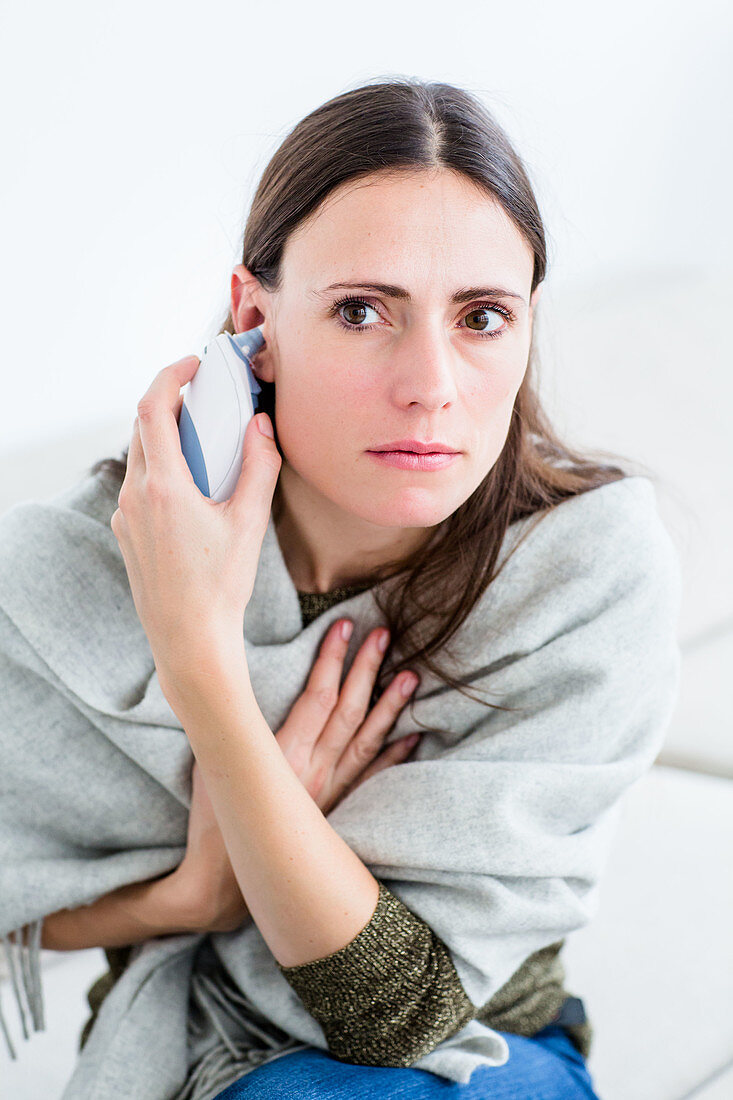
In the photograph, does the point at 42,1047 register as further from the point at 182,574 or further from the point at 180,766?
the point at 182,574

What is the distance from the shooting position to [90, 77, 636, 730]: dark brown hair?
89cm

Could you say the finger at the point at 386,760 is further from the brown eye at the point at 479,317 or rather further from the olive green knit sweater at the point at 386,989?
the brown eye at the point at 479,317

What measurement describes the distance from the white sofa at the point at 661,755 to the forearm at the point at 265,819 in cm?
64

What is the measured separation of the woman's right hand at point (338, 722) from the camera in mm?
1059

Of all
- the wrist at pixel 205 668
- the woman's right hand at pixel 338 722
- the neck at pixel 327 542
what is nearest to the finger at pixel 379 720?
the woman's right hand at pixel 338 722

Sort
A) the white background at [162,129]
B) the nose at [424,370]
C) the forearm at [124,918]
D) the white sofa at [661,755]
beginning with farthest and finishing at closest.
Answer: the white background at [162,129] < the white sofa at [661,755] < the forearm at [124,918] < the nose at [424,370]

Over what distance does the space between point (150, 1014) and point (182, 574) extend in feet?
1.73

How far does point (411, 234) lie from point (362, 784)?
0.56 metres

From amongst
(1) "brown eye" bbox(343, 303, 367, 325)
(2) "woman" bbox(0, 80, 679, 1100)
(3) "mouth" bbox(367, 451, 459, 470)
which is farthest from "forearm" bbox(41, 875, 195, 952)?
(1) "brown eye" bbox(343, 303, 367, 325)

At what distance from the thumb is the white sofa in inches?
27.5

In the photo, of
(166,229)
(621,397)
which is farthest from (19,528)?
(621,397)

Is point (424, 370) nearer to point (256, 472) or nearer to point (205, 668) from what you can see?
point (256, 472)

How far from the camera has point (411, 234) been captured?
85cm

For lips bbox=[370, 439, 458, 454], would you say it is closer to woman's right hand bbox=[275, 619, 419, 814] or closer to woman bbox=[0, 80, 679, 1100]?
woman bbox=[0, 80, 679, 1100]
